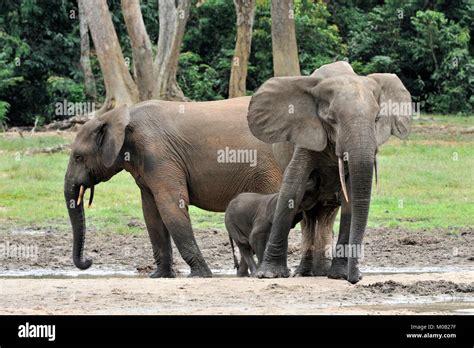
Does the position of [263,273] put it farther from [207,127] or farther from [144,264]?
[144,264]

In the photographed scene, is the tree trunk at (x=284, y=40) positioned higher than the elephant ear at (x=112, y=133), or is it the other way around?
the tree trunk at (x=284, y=40)

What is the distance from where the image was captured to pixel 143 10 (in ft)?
111

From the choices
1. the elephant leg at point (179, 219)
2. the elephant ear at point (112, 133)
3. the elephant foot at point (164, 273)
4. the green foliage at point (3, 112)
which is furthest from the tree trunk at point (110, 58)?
the elephant leg at point (179, 219)

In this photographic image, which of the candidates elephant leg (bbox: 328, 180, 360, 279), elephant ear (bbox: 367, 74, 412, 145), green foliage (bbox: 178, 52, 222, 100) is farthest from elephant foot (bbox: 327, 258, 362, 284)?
green foliage (bbox: 178, 52, 222, 100)

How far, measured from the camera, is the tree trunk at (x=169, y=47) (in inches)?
1074

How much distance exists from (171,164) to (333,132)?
245cm

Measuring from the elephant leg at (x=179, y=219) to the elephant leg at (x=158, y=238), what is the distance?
46 centimetres

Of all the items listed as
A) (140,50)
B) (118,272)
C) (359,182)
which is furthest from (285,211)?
(140,50)

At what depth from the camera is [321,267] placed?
44.3 ft

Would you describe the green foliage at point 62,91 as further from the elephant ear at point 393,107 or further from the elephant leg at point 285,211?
the elephant ear at point 393,107

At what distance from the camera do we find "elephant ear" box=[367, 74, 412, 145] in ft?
41.4

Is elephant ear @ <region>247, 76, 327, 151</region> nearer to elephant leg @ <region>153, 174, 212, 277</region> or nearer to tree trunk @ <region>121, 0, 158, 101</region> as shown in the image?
elephant leg @ <region>153, 174, 212, 277</region>

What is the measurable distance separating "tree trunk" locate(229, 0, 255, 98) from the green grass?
3803 millimetres

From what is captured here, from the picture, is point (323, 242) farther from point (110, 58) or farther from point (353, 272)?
point (110, 58)
